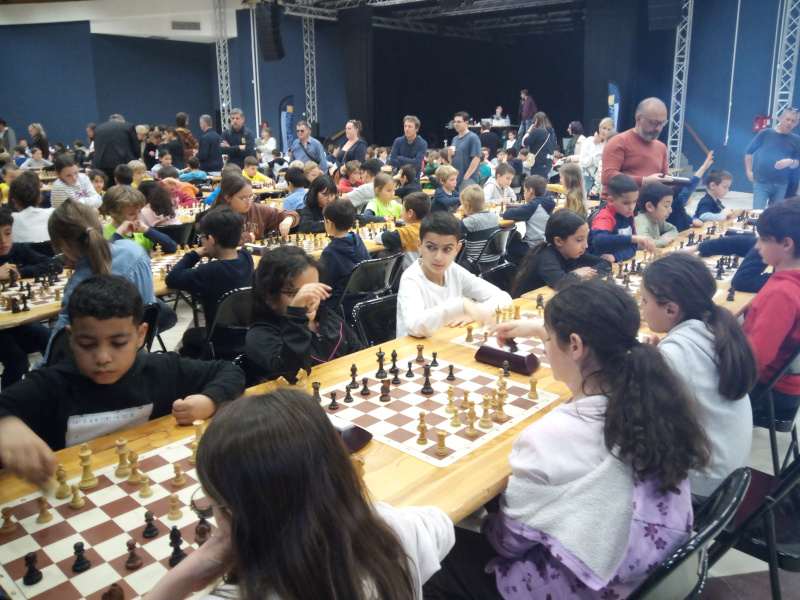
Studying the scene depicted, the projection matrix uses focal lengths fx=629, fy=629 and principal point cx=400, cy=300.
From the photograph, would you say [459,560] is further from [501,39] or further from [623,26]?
[501,39]

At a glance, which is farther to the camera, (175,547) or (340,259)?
(340,259)

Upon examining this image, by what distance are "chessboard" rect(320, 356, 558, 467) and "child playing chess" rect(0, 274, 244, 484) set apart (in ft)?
1.47

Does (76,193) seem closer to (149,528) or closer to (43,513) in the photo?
(43,513)

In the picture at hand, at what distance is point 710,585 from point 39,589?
2.49 metres

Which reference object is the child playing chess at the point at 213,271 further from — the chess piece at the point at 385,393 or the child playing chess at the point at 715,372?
the child playing chess at the point at 715,372

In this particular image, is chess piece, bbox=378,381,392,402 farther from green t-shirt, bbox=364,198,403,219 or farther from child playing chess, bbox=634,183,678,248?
green t-shirt, bbox=364,198,403,219

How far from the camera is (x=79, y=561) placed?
138 cm

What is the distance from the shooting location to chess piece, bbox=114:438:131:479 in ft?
5.76

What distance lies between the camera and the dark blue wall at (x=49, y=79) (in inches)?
666

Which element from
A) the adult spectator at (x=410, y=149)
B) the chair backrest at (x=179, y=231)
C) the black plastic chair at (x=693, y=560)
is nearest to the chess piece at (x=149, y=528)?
the black plastic chair at (x=693, y=560)

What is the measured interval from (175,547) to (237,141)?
9.89 meters

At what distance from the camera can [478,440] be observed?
6.43 feet

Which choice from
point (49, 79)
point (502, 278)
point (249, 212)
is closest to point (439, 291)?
point (502, 278)

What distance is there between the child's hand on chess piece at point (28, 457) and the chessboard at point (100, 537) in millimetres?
76
